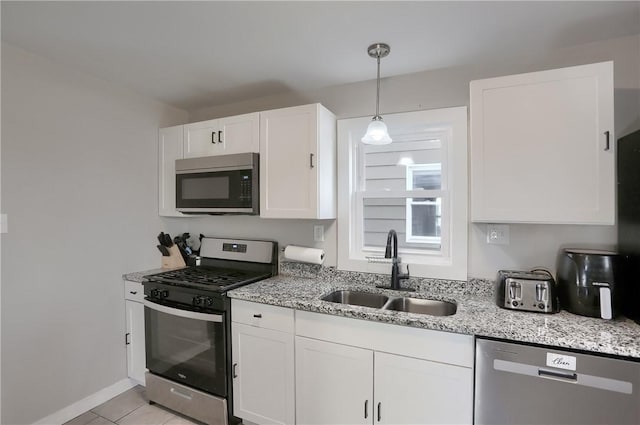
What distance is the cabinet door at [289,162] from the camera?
2076mm

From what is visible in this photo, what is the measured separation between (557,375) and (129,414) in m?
2.54

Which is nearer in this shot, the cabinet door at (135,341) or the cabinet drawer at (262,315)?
the cabinet drawer at (262,315)

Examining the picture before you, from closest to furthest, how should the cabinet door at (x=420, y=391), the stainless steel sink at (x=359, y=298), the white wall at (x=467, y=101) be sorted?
the cabinet door at (x=420, y=391) → the white wall at (x=467, y=101) → the stainless steel sink at (x=359, y=298)

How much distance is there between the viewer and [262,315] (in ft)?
6.14

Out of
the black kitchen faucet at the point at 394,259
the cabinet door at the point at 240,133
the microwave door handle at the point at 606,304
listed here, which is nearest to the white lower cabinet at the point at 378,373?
the black kitchen faucet at the point at 394,259

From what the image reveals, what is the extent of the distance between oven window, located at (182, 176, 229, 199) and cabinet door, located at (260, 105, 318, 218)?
31cm

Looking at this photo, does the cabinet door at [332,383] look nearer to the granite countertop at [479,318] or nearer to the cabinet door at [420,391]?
the cabinet door at [420,391]

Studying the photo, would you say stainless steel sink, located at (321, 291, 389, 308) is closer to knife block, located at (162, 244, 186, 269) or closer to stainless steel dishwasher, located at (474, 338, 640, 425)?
stainless steel dishwasher, located at (474, 338, 640, 425)

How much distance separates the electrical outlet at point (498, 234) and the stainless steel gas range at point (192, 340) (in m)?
1.52

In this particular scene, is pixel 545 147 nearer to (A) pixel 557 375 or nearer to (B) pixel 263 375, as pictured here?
(A) pixel 557 375

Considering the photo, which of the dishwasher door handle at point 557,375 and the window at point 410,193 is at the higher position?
the window at point 410,193

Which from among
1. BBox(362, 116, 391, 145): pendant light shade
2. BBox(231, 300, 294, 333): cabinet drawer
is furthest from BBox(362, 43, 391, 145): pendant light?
BBox(231, 300, 294, 333): cabinet drawer

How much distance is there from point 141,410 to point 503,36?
326 centimetres

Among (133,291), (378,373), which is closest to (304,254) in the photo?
(378,373)
